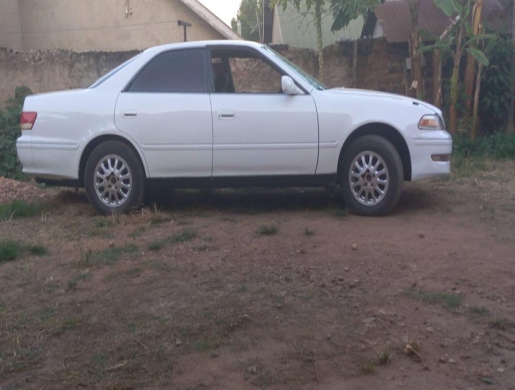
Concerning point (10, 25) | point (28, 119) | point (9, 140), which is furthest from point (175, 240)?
point (10, 25)

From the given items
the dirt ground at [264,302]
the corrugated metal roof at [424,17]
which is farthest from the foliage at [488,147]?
the dirt ground at [264,302]

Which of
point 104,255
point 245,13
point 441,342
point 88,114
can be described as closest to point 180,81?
point 88,114

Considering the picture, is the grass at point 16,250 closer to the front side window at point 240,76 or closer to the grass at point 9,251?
the grass at point 9,251

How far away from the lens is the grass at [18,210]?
783cm

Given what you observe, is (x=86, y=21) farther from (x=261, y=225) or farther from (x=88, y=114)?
(x=261, y=225)

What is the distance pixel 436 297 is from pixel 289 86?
9.92ft

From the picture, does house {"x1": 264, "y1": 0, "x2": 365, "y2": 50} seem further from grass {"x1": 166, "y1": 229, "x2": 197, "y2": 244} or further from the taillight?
grass {"x1": 166, "y1": 229, "x2": 197, "y2": 244}

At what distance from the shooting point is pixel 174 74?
7.67m

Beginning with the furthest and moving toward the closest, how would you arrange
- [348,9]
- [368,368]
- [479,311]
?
[348,9], [479,311], [368,368]

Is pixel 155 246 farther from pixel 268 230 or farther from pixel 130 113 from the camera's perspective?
pixel 130 113

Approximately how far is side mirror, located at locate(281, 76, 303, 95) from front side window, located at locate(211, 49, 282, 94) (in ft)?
0.69

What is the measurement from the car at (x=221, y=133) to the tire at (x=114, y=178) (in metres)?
0.01

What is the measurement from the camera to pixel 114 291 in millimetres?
5254

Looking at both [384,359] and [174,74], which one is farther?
[174,74]
